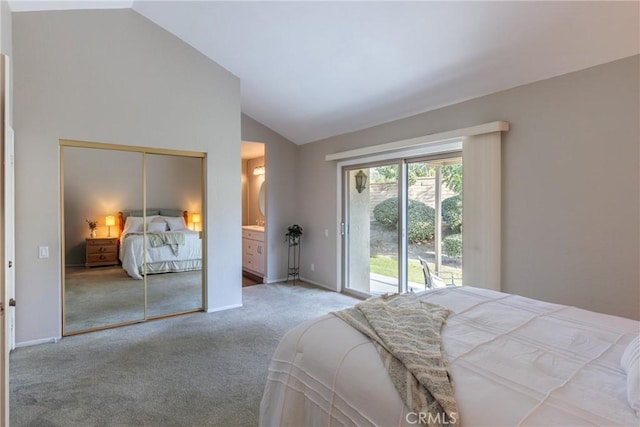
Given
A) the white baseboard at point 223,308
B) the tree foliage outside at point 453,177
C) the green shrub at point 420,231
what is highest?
the tree foliage outside at point 453,177

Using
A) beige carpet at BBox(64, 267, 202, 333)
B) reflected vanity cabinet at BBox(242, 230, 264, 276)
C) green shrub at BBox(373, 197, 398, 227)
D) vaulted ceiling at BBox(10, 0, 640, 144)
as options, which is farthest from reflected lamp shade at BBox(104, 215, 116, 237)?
green shrub at BBox(373, 197, 398, 227)

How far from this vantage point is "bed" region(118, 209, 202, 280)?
401 cm

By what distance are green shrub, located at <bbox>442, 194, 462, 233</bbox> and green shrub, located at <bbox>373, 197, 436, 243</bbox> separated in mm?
183

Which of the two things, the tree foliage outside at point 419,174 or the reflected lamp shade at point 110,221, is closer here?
the tree foliage outside at point 419,174

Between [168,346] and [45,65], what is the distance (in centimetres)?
318

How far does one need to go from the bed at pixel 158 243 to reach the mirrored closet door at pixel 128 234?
1cm

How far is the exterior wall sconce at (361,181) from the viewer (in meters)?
5.09

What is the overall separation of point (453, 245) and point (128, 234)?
3916mm

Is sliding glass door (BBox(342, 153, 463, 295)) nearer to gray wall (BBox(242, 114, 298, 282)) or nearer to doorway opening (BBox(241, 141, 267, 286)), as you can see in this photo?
gray wall (BBox(242, 114, 298, 282))

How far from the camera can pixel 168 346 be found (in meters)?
3.31

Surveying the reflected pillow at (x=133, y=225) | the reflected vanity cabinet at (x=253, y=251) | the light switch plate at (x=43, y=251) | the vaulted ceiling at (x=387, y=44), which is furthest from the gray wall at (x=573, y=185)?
the light switch plate at (x=43, y=251)

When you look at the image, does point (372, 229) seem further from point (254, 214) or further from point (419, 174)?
point (254, 214)

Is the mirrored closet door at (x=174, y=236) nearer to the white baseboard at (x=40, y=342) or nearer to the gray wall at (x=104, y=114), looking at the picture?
the gray wall at (x=104, y=114)

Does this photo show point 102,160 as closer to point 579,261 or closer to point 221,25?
point 221,25
